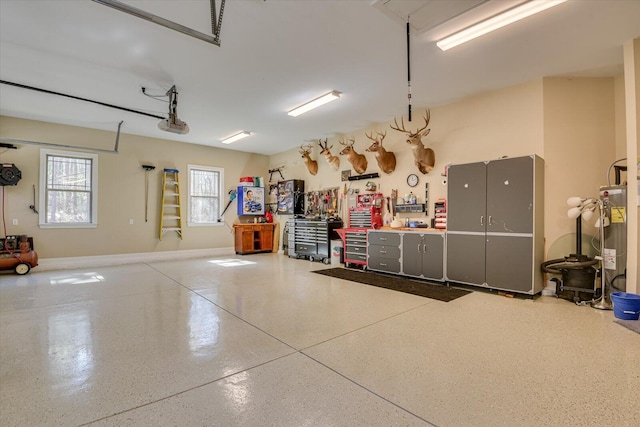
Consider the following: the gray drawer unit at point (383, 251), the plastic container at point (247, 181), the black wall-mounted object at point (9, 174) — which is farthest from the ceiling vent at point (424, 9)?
the black wall-mounted object at point (9, 174)

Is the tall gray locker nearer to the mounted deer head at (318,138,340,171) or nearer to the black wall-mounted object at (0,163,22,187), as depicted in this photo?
the mounted deer head at (318,138,340,171)

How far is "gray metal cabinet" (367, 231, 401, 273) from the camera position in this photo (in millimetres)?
5754

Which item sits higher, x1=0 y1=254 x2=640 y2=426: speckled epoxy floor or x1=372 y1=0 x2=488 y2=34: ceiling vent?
x1=372 y1=0 x2=488 y2=34: ceiling vent

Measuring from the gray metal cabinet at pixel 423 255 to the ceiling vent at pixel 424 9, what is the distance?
3.26 m

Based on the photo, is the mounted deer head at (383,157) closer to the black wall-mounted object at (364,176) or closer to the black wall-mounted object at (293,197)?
the black wall-mounted object at (364,176)

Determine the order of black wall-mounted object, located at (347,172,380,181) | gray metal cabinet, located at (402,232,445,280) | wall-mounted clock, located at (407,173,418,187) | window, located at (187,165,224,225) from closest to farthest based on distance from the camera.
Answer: gray metal cabinet, located at (402,232,445,280)
wall-mounted clock, located at (407,173,418,187)
black wall-mounted object, located at (347,172,380,181)
window, located at (187,165,224,225)

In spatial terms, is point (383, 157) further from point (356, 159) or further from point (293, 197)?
point (293, 197)

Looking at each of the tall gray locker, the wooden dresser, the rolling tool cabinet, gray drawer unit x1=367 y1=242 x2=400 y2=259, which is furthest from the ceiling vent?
the wooden dresser

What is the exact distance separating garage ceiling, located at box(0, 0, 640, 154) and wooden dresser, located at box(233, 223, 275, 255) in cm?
400

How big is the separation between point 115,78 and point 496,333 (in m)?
6.16

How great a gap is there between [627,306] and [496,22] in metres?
3.46

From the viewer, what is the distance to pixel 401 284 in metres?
5.12

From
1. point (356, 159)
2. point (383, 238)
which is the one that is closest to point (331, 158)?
point (356, 159)

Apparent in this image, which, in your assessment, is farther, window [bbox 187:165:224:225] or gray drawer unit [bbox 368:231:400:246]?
window [bbox 187:165:224:225]
